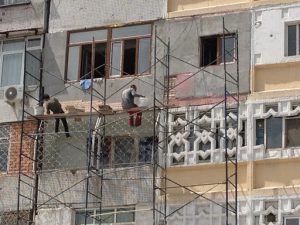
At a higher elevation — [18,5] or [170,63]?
[18,5]

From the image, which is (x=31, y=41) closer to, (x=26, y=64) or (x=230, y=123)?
(x=26, y=64)

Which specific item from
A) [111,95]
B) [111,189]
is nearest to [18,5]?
[111,95]

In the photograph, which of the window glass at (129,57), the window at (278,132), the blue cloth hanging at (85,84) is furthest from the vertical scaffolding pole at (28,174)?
the window at (278,132)

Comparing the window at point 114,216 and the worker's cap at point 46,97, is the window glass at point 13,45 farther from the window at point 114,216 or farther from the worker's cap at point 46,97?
the window at point 114,216

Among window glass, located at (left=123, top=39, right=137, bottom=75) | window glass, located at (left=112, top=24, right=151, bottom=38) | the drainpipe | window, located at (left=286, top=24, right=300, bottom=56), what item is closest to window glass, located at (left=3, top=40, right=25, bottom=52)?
the drainpipe

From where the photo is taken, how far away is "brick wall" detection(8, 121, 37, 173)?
92.6 ft

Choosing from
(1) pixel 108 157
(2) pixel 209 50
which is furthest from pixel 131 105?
(2) pixel 209 50

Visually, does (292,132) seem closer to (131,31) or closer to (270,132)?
(270,132)

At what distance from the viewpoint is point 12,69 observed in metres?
29.3

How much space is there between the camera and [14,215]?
27953 millimetres

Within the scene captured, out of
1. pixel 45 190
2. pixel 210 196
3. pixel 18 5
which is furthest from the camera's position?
pixel 18 5

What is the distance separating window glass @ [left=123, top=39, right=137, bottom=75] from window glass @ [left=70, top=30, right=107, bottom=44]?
0.66 meters

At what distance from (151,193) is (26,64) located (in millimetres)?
5045

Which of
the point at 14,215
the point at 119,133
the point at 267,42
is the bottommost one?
the point at 14,215
